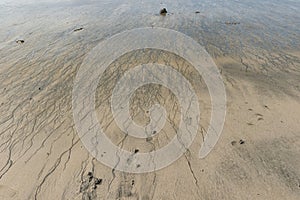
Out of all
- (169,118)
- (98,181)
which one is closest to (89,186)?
(98,181)

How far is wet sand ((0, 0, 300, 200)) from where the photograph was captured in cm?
431

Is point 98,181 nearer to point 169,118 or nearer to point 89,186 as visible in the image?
point 89,186

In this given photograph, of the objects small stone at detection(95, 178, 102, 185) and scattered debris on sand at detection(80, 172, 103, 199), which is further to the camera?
small stone at detection(95, 178, 102, 185)

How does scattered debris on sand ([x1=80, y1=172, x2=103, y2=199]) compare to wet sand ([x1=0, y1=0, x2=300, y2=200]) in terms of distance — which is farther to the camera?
wet sand ([x1=0, y1=0, x2=300, y2=200])

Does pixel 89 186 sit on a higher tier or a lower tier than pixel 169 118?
lower

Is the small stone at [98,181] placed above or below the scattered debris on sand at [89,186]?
above

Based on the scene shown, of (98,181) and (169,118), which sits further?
(169,118)

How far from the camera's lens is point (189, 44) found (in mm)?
9992

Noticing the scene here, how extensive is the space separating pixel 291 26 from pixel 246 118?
26.9 feet

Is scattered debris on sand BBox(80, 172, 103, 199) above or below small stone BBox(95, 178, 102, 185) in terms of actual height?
below

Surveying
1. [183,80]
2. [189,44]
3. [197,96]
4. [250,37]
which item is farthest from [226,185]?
[250,37]

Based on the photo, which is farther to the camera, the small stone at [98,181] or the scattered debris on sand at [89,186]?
the small stone at [98,181]

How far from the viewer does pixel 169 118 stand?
231 inches

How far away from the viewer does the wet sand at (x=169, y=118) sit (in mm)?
4312
